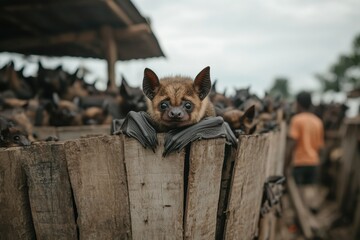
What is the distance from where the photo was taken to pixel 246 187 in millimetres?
2805

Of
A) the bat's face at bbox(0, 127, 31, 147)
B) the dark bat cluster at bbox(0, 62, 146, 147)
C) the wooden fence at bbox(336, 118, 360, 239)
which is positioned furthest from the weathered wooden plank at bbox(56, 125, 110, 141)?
the wooden fence at bbox(336, 118, 360, 239)

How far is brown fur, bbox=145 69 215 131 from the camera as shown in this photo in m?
2.79

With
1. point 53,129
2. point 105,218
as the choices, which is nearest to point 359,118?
A: point 53,129

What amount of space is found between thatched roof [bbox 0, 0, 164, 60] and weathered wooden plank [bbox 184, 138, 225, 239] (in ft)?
14.7

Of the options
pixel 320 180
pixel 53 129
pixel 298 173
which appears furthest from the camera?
pixel 320 180

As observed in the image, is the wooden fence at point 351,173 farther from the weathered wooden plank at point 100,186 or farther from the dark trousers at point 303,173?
the weathered wooden plank at point 100,186

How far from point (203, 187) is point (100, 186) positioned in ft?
2.36

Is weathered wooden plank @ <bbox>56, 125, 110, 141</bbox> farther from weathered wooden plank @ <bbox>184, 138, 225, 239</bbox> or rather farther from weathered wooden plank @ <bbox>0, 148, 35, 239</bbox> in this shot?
weathered wooden plank @ <bbox>184, 138, 225, 239</bbox>

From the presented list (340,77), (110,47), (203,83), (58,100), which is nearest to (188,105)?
(203,83)

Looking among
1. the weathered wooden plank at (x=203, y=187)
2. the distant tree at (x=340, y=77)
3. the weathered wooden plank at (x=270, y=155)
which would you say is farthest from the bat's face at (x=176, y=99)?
the distant tree at (x=340, y=77)

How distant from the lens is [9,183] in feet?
7.84

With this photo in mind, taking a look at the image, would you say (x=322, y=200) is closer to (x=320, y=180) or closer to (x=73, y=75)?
(x=320, y=180)

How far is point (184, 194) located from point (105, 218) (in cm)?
58

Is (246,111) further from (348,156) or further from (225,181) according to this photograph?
(348,156)
